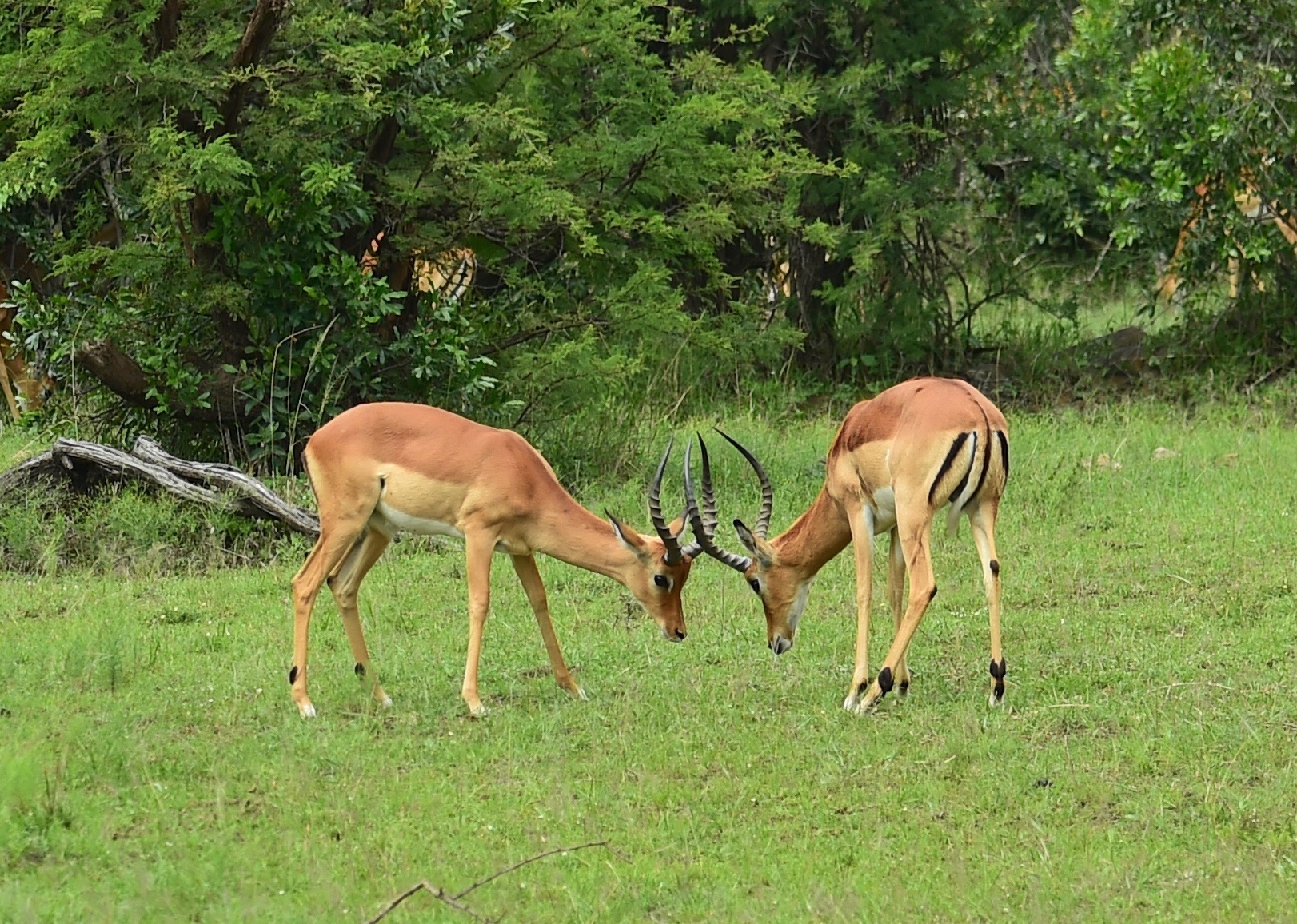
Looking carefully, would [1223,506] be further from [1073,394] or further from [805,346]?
[805,346]

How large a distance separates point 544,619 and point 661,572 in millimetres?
466

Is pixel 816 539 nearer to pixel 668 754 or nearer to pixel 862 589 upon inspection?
pixel 862 589

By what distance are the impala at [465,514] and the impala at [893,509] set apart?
259mm

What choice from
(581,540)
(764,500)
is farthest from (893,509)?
(581,540)

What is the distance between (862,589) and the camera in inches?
247

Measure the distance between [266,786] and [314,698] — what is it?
3.49 feet

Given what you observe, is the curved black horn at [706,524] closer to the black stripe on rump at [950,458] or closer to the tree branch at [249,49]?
the black stripe on rump at [950,458]

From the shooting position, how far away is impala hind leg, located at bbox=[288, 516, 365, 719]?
6.01 metres

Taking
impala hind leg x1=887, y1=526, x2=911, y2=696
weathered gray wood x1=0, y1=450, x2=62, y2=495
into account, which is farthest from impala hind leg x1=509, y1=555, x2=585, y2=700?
weathered gray wood x1=0, y1=450, x2=62, y2=495

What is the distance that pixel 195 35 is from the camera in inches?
358

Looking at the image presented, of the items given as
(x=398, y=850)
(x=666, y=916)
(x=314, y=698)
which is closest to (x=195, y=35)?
(x=314, y=698)

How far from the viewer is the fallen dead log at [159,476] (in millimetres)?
8547

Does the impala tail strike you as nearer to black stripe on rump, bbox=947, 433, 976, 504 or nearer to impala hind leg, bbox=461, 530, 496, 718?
black stripe on rump, bbox=947, 433, 976, 504

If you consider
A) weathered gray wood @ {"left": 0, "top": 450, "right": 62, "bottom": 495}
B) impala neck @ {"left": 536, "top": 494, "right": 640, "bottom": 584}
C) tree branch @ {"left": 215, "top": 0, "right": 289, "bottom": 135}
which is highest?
A: tree branch @ {"left": 215, "top": 0, "right": 289, "bottom": 135}
